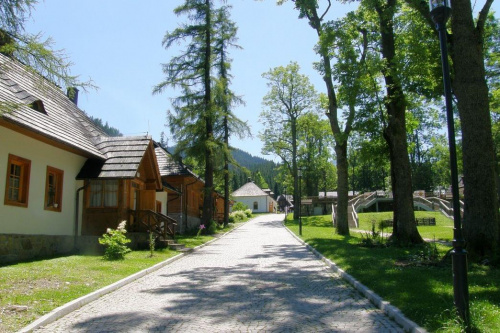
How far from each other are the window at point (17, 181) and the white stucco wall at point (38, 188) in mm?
157

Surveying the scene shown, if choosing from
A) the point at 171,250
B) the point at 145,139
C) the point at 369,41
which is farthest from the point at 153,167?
the point at 369,41

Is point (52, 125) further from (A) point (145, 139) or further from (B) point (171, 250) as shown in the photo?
(B) point (171, 250)

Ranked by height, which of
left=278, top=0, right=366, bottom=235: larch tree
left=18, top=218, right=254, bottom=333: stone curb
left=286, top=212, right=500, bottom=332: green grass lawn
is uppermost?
left=278, top=0, right=366, bottom=235: larch tree

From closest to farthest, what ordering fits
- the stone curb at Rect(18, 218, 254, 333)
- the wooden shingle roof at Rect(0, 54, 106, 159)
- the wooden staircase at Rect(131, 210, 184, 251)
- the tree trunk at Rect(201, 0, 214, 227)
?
1. the stone curb at Rect(18, 218, 254, 333)
2. the wooden shingle roof at Rect(0, 54, 106, 159)
3. the wooden staircase at Rect(131, 210, 184, 251)
4. the tree trunk at Rect(201, 0, 214, 227)

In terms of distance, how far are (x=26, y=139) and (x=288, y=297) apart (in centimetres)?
1041

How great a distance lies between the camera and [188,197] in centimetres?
3322

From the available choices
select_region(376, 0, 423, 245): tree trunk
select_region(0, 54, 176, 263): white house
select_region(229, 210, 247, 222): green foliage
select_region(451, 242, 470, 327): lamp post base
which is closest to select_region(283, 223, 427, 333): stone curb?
select_region(451, 242, 470, 327): lamp post base

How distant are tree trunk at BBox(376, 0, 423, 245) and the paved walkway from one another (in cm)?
579

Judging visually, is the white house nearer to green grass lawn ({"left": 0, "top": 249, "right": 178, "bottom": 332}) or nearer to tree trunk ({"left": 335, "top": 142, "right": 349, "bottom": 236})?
green grass lawn ({"left": 0, "top": 249, "right": 178, "bottom": 332})

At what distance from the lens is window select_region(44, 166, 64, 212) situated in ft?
49.0

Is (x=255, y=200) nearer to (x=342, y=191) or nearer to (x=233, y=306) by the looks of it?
(x=342, y=191)

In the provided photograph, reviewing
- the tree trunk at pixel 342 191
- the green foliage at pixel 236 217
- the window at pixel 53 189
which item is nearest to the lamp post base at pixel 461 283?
the window at pixel 53 189

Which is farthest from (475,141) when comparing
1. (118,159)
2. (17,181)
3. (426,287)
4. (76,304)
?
(17,181)

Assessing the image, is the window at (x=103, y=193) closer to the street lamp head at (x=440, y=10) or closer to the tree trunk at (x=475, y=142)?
the tree trunk at (x=475, y=142)
